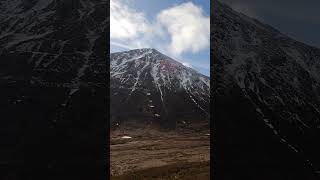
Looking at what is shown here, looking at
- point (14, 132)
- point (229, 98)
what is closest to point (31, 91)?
point (14, 132)

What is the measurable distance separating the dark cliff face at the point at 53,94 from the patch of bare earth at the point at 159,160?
24975mm

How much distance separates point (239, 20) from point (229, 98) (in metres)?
62.0

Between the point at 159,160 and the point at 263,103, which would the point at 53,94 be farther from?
the point at 159,160

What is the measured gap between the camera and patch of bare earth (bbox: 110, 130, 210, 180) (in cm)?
9362

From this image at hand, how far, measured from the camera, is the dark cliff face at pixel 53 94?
63531 mm

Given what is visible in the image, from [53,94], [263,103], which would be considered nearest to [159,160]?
[263,103]

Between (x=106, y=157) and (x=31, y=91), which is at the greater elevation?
(x=31, y=91)

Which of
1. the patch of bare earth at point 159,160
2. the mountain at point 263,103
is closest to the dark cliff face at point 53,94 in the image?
the mountain at point 263,103

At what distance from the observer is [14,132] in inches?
2589

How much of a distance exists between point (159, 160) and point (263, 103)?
37420 mm

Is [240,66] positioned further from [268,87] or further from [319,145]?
[319,145]

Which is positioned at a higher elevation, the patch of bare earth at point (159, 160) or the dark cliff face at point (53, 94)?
the dark cliff face at point (53, 94)

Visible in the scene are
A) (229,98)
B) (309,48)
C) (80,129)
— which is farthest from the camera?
(309,48)

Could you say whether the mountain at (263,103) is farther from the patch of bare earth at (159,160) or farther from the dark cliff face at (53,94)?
the dark cliff face at (53,94)
